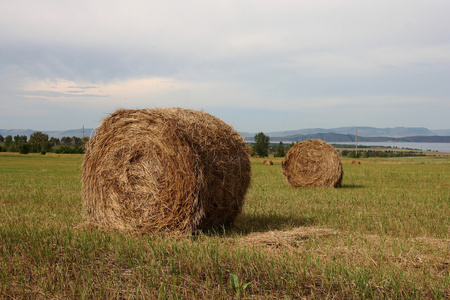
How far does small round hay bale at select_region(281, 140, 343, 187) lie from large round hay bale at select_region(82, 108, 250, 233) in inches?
365

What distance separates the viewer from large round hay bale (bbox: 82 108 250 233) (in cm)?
700

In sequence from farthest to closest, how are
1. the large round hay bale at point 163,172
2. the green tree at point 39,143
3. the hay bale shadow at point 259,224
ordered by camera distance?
the green tree at point 39,143, the hay bale shadow at point 259,224, the large round hay bale at point 163,172

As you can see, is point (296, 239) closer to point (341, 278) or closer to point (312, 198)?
point (341, 278)

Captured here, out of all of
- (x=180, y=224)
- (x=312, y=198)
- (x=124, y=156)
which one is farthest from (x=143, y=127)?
(x=312, y=198)

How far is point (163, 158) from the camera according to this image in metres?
7.20

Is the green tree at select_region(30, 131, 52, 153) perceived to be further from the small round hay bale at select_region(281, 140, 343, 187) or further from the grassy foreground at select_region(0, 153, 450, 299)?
the grassy foreground at select_region(0, 153, 450, 299)

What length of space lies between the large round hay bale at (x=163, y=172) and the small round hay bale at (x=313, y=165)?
365 inches

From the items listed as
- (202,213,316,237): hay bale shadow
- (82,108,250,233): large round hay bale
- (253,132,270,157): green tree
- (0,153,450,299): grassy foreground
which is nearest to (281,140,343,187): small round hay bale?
(202,213,316,237): hay bale shadow

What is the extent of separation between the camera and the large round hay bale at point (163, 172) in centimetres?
700

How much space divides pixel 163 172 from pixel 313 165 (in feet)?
36.2

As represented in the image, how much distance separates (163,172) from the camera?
23.6ft

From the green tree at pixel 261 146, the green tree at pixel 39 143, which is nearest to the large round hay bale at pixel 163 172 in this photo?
the green tree at pixel 261 146

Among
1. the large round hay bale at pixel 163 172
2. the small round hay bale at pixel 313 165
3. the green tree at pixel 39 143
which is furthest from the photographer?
the green tree at pixel 39 143

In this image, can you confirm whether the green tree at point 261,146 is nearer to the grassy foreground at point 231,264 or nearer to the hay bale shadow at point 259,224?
the hay bale shadow at point 259,224
